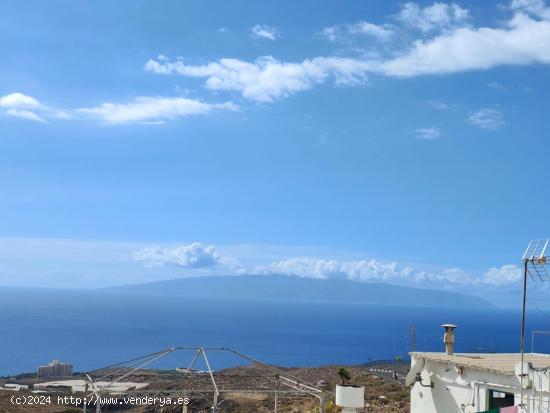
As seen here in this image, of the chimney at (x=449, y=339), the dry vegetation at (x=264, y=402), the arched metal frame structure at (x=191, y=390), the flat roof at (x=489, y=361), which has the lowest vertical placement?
the dry vegetation at (x=264, y=402)

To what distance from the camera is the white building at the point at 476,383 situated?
1385 cm

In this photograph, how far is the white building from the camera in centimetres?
1385

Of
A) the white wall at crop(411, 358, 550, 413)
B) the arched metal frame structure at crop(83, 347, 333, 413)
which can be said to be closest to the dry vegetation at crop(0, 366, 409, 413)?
the arched metal frame structure at crop(83, 347, 333, 413)

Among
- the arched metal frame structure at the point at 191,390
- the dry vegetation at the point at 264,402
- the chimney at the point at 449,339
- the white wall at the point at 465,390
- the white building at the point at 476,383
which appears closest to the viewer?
the white wall at the point at 465,390

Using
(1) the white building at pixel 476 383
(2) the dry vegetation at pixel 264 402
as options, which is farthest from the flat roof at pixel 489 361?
(2) the dry vegetation at pixel 264 402

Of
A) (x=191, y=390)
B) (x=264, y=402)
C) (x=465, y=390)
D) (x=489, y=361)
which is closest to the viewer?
(x=465, y=390)

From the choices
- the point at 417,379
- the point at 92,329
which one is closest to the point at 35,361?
the point at 92,329

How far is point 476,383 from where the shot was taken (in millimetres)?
15742

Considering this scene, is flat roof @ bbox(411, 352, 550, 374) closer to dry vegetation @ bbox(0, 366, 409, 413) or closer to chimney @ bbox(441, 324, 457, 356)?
chimney @ bbox(441, 324, 457, 356)

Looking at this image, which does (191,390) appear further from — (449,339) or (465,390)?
(465,390)

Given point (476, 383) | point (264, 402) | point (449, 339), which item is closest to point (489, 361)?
point (476, 383)

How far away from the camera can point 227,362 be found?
118m

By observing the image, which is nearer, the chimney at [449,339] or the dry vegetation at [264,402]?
the chimney at [449,339]

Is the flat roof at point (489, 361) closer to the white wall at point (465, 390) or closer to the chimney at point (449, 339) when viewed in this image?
the white wall at point (465, 390)
